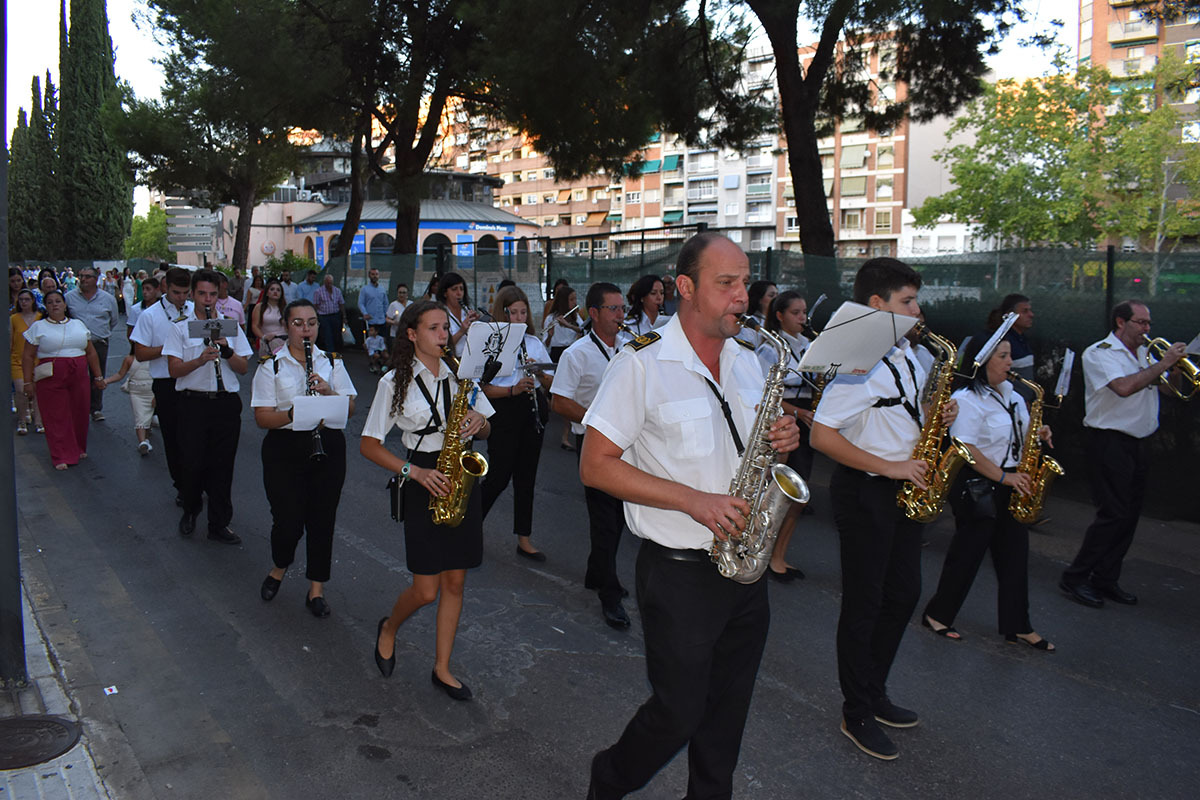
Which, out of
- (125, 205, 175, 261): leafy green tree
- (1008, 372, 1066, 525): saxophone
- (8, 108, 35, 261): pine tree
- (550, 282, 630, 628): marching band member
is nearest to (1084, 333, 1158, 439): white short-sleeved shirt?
(1008, 372, 1066, 525): saxophone

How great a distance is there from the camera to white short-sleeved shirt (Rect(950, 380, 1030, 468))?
5.17m

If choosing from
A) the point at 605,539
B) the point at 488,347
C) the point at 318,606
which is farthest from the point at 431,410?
the point at 318,606

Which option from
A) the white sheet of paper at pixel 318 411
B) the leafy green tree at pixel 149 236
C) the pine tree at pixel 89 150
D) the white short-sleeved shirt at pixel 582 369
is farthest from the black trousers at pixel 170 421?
the leafy green tree at pixel 149 236

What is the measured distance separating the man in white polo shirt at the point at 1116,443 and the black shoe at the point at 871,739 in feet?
8.98

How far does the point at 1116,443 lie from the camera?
6.09 metres

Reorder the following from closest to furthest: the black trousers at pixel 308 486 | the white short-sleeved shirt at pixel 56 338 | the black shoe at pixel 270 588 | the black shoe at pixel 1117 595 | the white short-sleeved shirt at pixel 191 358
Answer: the black trousers at pixel 308 486 < the black shoe at pixel 270 588 < the black shoe at pixel 1117 595 < the white short-sleeved shirt at pixel 191 358 < the white short-sleeved shirt at pixel 56 338

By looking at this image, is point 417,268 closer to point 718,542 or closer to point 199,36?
point 199,36

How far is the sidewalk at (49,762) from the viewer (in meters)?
3.71

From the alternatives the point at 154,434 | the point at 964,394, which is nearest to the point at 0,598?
the point at 964,394

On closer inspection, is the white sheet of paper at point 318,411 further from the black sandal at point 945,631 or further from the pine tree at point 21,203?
the pine tree at point 21,203

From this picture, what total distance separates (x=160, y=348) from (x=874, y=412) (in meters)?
6.38

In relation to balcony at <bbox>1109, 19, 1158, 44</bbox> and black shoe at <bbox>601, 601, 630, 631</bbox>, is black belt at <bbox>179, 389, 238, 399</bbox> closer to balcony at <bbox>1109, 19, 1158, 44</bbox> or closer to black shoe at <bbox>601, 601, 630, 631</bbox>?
black shoe at <bbox>601, 601, 630, 631</bbox>

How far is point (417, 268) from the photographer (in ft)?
68.3

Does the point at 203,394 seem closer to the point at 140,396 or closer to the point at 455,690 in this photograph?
the point at 455,690
